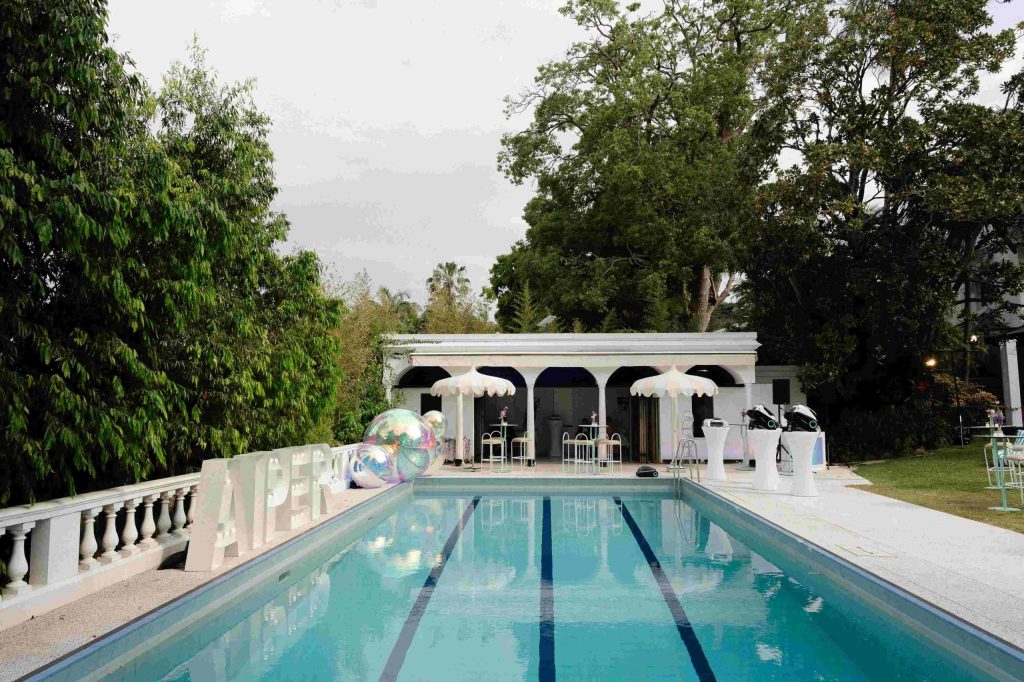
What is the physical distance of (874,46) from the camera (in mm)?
16625

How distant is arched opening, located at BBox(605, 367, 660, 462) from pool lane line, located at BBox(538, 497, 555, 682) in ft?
28.6

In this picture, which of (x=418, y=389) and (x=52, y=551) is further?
(x=418, y=389)

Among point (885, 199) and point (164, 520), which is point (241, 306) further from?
point (885, 199)

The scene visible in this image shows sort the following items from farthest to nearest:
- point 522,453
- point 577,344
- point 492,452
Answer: point 577,344
point 492,452
point 522,453

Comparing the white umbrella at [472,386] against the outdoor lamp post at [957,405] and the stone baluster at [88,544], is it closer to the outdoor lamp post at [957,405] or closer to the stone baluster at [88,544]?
the stone baluster at [88,544]

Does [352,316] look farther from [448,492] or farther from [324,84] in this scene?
[324,84]

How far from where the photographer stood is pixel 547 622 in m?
5.17

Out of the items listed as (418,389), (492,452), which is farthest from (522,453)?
(418,389)

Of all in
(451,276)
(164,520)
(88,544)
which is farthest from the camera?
(451,276)

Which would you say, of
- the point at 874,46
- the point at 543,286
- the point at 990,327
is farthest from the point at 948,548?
the point at 543,286

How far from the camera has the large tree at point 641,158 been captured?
2317 centimetres

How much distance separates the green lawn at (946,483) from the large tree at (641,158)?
917cm

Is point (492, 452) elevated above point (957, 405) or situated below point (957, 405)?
below

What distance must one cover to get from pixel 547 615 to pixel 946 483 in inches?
346
